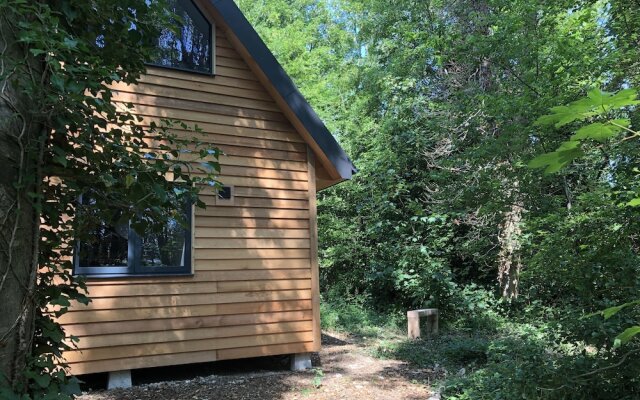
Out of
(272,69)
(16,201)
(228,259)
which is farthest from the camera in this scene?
(272,69)

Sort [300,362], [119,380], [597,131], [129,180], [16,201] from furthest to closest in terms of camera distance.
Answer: [300,362]
[119,380]
[129,180]
[16,201]
[597,131]

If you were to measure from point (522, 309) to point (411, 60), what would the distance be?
7.52m

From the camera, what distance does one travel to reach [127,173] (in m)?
2.45

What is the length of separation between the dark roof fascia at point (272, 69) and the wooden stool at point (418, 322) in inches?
176

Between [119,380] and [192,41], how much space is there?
14.5 feet

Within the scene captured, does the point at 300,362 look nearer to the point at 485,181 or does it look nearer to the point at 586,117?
the point at 485,181

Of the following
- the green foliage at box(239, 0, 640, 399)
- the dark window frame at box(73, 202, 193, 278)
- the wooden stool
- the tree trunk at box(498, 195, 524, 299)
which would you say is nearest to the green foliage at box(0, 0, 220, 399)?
the green foliage at box(239, 0, 640, 399)

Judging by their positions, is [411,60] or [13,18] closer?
[13,18]

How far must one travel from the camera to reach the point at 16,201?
2.04 meters

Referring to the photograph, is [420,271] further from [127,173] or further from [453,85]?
[127,173]

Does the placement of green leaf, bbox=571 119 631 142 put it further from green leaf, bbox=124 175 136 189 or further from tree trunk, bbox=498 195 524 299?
tree trunk, bbox=498 195 524 299

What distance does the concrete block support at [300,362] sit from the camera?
6512 millimetres

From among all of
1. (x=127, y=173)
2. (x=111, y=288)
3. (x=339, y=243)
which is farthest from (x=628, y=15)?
(x=339, y=243)

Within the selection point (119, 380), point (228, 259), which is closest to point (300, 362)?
point (228, 259)
